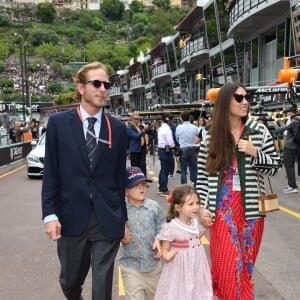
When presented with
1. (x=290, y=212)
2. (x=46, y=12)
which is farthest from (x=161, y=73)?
(x=46, y=12)

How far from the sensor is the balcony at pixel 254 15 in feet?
73.2

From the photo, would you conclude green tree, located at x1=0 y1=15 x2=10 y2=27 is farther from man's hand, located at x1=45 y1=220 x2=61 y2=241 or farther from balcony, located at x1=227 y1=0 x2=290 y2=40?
man's hand, located at x1=45 y1=220 x2=61 y2=241

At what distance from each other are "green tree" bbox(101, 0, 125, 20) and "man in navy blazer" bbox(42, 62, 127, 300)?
198 m

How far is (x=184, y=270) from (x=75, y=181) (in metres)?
0.99

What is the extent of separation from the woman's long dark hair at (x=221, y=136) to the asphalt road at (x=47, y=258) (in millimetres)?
1668

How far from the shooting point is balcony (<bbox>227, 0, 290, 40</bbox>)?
73.2 feet

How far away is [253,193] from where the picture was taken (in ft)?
11.2

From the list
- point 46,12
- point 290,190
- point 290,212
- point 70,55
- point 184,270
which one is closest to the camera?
point 184,270

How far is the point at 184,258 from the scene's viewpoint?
340cm

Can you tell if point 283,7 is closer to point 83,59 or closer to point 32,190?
point 32,190

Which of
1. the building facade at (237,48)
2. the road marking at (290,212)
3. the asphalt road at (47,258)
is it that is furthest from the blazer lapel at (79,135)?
the building facade at (237,48)

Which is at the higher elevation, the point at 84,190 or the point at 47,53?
the point at 47,53

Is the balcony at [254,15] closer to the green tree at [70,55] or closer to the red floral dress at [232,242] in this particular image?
the red floral dress at [232,242]

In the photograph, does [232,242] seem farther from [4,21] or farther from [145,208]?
[4,21]
